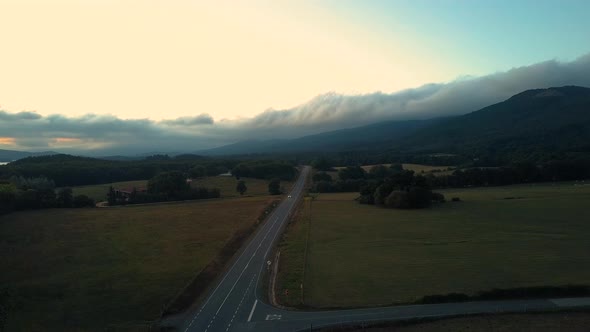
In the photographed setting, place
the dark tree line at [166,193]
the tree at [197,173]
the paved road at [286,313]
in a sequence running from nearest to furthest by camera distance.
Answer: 1. the paved road at [286,313]
2. the dark tree line at [166,193]
3. the tree at [197,173]

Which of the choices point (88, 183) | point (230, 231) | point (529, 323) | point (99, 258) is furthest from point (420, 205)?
point (88, 183)

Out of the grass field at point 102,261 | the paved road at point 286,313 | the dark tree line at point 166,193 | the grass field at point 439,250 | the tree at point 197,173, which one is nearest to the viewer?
the paved road at point 286,313

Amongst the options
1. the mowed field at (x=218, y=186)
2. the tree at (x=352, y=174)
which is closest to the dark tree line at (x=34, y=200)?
the mowed field at (x=218, y=186)

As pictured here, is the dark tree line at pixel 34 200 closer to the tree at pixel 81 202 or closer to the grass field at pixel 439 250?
the tree at pixel 81 202

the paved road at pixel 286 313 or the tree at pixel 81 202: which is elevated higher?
the tree at pixel 81 202

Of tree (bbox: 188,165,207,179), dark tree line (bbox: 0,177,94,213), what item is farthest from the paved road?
tree (bbox: 188,165,207,179)

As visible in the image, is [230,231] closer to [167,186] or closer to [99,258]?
[99,258]
